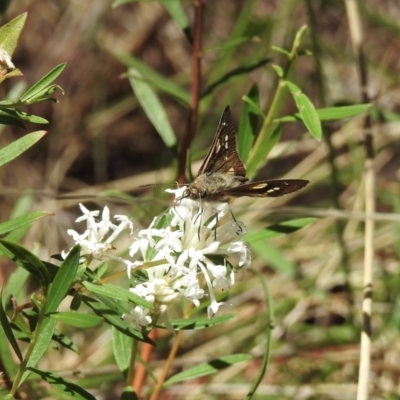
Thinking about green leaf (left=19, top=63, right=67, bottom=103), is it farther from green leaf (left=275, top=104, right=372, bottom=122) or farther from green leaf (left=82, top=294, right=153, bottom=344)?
green leaf (left=275, top=104, right=372, bottom=122)

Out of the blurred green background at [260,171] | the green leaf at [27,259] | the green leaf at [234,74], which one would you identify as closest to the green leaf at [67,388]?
the green leaf at [27,259]

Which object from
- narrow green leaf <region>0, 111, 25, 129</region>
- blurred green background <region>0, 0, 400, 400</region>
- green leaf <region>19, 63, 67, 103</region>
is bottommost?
blurred green background <region>0, 0, 400, 400</region>

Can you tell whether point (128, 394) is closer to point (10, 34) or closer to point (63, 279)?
point (63, 279)

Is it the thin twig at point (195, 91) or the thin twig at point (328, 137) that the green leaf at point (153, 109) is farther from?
the thin twig at point (328, 137)

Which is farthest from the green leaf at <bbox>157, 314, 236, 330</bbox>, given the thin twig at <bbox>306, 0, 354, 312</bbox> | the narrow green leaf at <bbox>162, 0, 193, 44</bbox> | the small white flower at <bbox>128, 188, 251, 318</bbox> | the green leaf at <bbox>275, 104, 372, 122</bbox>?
the thin twig at <bbox>306, 0, 354, 312</bbox>

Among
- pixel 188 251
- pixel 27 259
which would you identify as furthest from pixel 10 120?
pixel 188 251

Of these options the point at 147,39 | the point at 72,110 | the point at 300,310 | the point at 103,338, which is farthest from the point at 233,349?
the point at 147,39
